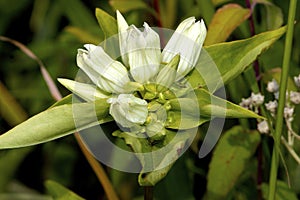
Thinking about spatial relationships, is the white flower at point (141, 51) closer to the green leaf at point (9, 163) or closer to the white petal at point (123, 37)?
the white petal at point (123, 37)

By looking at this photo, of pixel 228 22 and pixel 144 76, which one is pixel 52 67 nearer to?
pixel 228 22

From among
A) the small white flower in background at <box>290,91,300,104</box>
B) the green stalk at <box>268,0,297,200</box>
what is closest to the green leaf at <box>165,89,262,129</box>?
the green stalk at <box>268,0,297,200</box>

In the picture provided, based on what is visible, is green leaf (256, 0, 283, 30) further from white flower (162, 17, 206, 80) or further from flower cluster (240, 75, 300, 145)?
white flower (162, 17, 206, 80)

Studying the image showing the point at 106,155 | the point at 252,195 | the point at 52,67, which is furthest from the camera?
the point at 52,67

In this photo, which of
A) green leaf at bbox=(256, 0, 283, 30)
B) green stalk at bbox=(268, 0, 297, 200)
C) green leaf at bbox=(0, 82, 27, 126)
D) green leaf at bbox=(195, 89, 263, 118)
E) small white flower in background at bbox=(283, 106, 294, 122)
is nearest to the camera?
green leaf at bbox=(195, 89, 263, 118)

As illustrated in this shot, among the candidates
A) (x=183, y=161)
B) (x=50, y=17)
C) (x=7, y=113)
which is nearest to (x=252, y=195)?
(x=183, y=161)

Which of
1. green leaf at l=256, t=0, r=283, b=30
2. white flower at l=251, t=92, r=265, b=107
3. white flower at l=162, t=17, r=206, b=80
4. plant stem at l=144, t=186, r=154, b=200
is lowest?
plant stem at l=144, t=186, r=154, b=200
